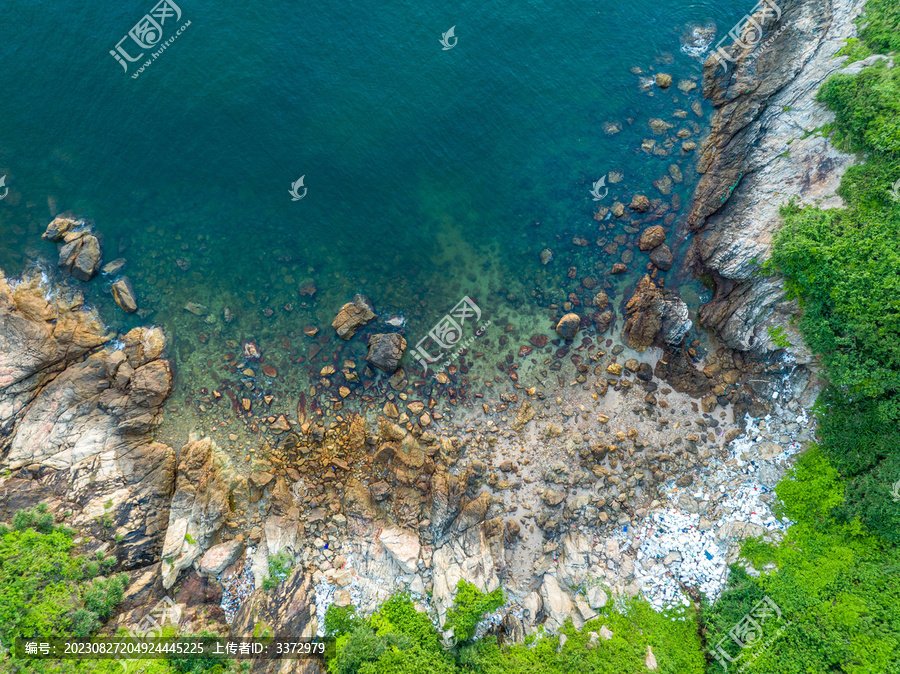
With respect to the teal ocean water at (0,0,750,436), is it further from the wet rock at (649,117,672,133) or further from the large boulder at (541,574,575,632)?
the large boulder at (541,574,575,632)

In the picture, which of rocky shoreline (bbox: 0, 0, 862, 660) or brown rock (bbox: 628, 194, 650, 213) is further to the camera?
brown rock (bbox: 628, 194, 650, 213)

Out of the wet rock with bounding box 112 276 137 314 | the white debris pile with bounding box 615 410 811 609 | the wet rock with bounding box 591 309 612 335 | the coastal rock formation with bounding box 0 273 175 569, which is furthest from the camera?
the wet rock with bounding box 591 309 612 335

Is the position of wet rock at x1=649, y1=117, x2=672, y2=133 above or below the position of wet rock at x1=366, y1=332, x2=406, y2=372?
above

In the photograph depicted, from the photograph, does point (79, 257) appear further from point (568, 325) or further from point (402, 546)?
point (568, 325)

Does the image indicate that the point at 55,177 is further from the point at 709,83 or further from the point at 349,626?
the point at 709,83

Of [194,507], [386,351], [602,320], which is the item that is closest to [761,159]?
[602,320]

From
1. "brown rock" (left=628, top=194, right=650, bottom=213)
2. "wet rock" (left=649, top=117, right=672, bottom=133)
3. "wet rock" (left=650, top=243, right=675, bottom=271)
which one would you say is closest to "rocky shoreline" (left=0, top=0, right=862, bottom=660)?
"wet rock" (left=650, top=243, right=675, bottom=271)

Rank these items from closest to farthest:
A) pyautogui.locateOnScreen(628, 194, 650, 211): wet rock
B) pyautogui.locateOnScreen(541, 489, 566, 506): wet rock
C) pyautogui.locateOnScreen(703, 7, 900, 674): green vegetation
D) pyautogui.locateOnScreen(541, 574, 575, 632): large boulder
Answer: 1. pyautogui.locateOnScreen(703, 7, 900, 674): green vegetation
2. pyautogui.locateOnScreen(541, 574, 575, 632): large boulder
3. pyautogui.locateOnScreen(541, 489, 566, 506): wet rock
4. pyautogui.locateOnScreen(628, 194, 650, 211): wet rock
